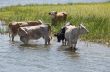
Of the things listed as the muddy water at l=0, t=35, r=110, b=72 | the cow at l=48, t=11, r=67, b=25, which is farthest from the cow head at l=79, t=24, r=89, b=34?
the cow at l=48, t=11, r=67, b=25

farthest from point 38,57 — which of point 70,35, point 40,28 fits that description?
point 40,28

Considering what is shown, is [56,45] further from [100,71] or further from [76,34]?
[100,71]

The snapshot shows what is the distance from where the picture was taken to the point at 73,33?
18.7 metres

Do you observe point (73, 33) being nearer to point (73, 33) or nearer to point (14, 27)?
point (73, 33)

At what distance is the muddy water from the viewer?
1488cm

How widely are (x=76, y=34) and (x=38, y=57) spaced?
97.4 inches

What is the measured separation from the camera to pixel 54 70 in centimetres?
1452

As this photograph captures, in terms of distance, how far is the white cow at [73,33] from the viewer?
1858 centimetres

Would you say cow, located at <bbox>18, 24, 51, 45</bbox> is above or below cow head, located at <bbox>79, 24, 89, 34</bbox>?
below

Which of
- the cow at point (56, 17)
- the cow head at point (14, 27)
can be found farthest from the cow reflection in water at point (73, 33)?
the cow at point (56, 17)

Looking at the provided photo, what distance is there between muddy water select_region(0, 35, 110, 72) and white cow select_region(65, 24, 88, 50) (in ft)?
1.33

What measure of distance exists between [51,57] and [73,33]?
79.5 inches

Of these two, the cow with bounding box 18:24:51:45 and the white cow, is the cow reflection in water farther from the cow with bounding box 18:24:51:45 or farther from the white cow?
the cow with bounding box 18:24:51:45

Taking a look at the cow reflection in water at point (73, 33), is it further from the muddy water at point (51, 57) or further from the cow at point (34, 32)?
the cow at point (34, 32)
